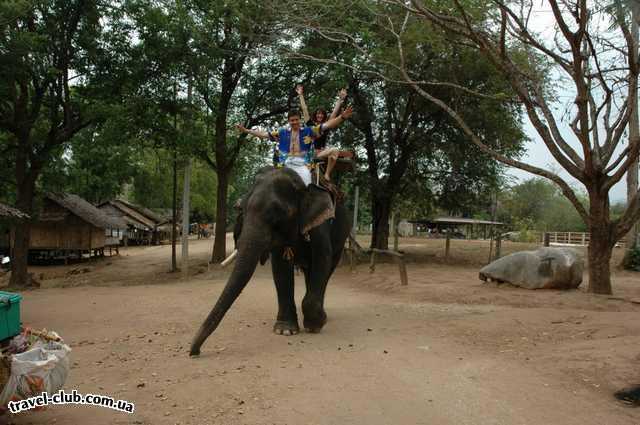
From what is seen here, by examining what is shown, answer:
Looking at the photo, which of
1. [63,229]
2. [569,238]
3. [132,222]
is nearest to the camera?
[63,229]

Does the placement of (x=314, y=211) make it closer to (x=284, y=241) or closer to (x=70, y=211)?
(x=284, y=241)

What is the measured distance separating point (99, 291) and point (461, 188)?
16.8m

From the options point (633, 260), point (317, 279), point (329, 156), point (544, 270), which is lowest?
point (633, 260)

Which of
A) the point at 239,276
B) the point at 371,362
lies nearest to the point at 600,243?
the point at 371,362

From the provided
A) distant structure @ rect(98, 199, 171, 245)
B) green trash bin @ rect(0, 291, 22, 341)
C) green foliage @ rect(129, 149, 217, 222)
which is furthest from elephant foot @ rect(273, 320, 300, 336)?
distant structure @ rect(98, 199, 171, 245)

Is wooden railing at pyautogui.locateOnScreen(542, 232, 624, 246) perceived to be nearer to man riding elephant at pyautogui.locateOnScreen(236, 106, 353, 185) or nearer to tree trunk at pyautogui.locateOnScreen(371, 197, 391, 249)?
tree trunk at pyautogui.locateOnScreen(371, 197, 391, 249)

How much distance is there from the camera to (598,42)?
11.4 metres

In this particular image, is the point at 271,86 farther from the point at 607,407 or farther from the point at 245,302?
the point at 607,407

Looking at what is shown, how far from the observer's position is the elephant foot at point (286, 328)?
25.6ft

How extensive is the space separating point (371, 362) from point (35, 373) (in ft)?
11.6

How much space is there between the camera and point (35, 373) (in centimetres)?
400

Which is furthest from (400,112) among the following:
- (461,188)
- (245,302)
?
(245,302)

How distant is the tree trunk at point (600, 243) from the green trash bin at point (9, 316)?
1015 centimetres

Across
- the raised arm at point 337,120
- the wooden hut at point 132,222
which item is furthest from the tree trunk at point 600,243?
the wooden hut at point 132,222
